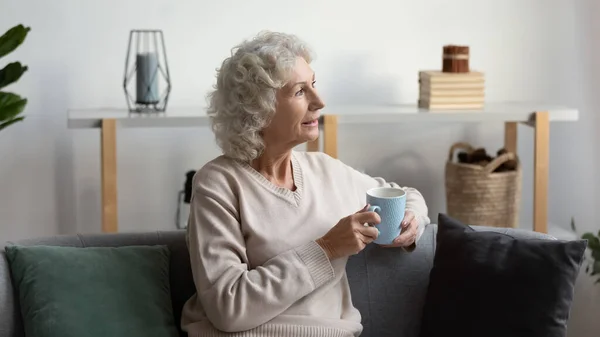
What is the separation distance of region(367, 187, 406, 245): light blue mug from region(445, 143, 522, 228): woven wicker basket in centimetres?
124

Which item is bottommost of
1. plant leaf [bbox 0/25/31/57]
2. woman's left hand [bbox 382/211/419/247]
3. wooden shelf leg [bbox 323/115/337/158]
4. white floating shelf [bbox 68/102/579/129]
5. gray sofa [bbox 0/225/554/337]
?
Result: gray sofa [bbox 0/225/554/337]

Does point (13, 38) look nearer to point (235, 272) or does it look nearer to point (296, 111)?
point (296, 111)

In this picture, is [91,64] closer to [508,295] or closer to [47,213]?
[47,213]

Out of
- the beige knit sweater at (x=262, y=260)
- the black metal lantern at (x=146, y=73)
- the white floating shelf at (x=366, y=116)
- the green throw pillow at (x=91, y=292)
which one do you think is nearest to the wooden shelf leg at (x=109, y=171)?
the white floating shelf at (x=366, y=116)

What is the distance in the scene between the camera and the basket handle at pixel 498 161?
3.33 metres

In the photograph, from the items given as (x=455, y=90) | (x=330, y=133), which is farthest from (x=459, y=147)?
(x=330, y=133)

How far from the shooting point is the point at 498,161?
3361mm

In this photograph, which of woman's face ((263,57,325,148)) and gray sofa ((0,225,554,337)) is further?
gray sofa ((0,225,554,337))

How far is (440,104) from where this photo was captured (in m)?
3.25

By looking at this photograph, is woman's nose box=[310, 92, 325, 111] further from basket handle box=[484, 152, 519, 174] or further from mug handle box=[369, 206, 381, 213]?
basket handle box=[484, 152, 519, 174]

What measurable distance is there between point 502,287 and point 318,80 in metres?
1.54

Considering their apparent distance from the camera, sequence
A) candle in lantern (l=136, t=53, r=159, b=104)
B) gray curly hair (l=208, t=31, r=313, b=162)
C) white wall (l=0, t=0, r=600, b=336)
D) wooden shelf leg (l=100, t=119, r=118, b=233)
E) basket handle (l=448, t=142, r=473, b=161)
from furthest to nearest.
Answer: basket handle (l=448, t=142, r=473, b=161), white wall (l=0, t=0, r=600, b=336), candle in lantern (l=136, t=53, r=159, b=104), wooden shelf leg (l=100, t=119, r=118, b=233), gray curly hair (l=208, t=31, r=313, b=162)

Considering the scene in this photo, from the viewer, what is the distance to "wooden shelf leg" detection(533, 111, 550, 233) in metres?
3.22

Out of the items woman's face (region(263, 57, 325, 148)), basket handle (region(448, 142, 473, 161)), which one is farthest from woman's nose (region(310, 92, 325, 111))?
basket handle (region(448, 142, 473, 161))
